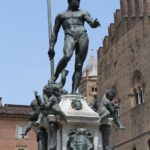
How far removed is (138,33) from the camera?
117 feet

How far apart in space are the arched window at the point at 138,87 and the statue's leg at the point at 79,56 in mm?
26521

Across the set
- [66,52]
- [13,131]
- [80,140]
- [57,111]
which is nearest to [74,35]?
[66,52]

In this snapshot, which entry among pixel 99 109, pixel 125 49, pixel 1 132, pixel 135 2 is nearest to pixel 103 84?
pixel 125 49

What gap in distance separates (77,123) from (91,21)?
6.66 ft

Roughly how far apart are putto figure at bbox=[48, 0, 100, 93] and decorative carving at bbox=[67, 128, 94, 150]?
1.05m

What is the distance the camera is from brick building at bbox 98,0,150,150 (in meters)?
33.9

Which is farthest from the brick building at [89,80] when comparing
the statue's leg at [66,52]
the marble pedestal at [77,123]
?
the marble pedestal at [77,123]

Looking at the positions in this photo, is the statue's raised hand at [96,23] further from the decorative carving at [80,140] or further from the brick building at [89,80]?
the brick building at [89,80]

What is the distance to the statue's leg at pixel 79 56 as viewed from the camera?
28.4 ft

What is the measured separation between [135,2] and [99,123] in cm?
3095

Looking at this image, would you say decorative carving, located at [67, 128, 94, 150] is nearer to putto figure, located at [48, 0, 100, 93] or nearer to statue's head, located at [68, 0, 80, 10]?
putto figure, located at [48, 0, 100, 93]

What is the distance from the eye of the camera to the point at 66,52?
848 cm

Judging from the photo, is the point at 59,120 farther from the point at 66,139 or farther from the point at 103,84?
the point at 103,84

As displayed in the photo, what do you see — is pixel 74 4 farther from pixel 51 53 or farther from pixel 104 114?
pixel 104 114
